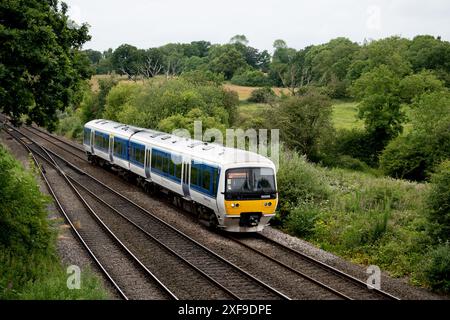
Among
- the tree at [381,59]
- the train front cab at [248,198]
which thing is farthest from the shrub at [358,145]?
the train front cab at [248,198]

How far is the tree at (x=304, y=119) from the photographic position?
4431 centimetres

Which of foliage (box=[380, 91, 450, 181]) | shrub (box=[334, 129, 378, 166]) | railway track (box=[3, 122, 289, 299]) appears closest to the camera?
railway track (box=[3, 122, 289, 299])

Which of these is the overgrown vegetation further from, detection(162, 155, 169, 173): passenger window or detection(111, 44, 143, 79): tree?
detection(111, 44, 143, 79): tree

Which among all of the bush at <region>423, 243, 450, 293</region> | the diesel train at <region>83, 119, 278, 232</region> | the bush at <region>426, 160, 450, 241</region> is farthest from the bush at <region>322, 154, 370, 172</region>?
the bush at <region>423, 243, 450, 293</region>

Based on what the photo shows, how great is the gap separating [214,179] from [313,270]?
5.12 meters

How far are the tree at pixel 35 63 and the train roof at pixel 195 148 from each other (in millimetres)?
4789

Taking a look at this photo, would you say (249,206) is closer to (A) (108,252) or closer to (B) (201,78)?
(A) (108,252)

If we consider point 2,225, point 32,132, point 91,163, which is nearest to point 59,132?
point 32,132

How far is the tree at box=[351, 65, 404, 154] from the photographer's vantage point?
2066 inches

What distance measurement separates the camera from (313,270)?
52.5ft

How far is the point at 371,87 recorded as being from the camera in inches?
2108

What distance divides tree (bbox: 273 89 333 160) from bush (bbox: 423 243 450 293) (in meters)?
29.4

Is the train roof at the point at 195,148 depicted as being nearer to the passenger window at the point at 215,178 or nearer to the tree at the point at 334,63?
the passenger window at the point at 215,178
